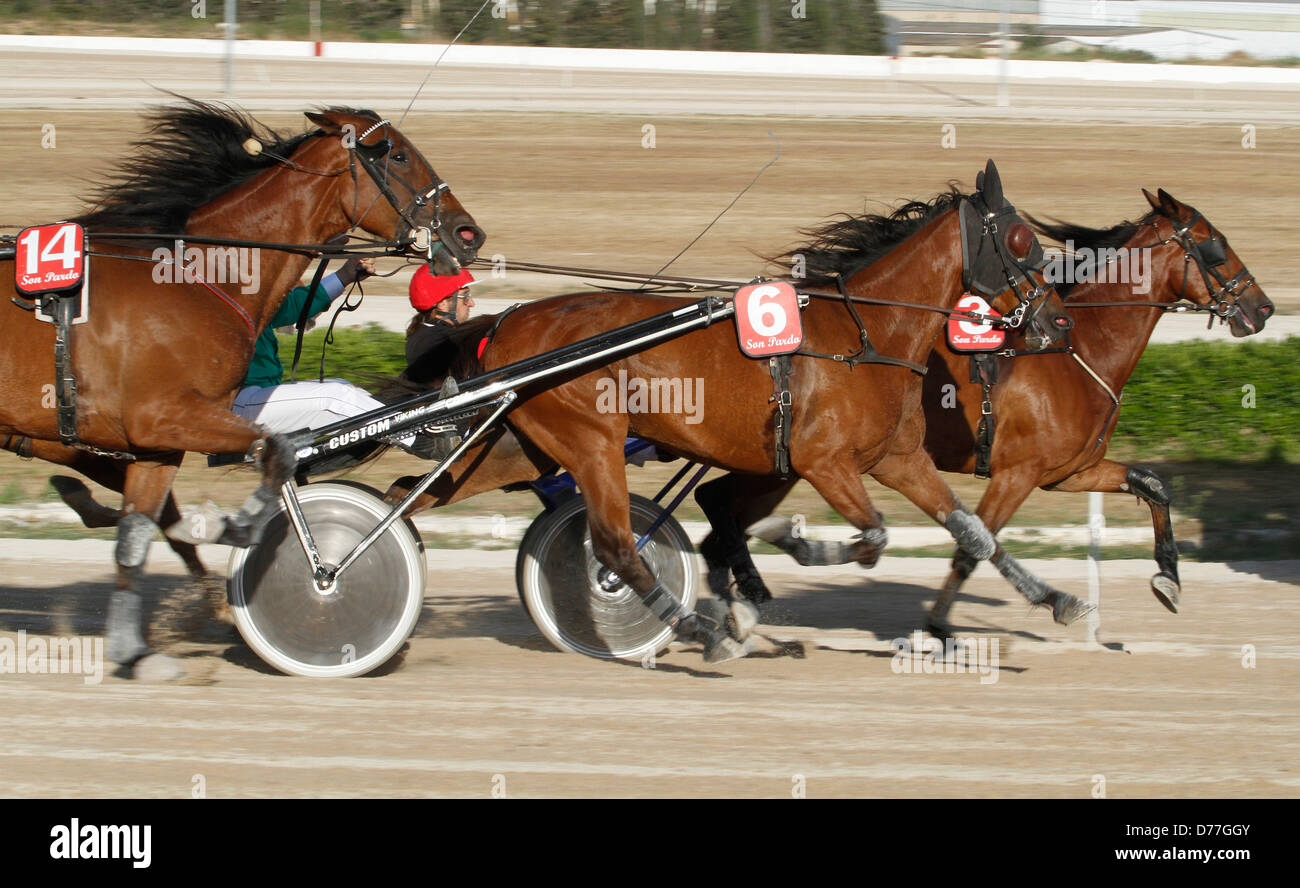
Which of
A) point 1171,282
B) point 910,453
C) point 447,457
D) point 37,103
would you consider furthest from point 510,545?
point 37,103

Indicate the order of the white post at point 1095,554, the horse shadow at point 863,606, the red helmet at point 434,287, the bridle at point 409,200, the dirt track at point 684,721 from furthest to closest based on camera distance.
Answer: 1. the white post at point 1095,554
2. the horse shadow at point 863,606
3. the red helmet at point 434,287
4. the bridle at point 409,200
5. the dirt track at point 684,721

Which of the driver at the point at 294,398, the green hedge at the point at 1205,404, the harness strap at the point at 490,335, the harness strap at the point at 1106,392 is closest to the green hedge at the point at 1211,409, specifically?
the green hedge at the point at 1205,404

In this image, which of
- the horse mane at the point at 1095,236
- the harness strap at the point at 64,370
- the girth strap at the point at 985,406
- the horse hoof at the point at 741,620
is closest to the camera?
the harness strap at the point at 64,370

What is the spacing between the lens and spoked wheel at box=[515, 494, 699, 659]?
5.85 meters

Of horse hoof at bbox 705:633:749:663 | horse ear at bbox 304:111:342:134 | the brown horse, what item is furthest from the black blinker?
horse ear at bbox 304:111:342:134

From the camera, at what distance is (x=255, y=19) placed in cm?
2680

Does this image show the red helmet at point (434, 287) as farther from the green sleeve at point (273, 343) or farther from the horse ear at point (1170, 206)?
the horse ear at point (1170, 206)

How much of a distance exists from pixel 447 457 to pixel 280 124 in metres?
13.2

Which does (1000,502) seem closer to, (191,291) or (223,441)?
(223,441)

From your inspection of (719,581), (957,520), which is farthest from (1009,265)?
(719,581)

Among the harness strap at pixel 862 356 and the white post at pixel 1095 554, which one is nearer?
the harness strap at pixel 862 356

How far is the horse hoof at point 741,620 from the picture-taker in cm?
568

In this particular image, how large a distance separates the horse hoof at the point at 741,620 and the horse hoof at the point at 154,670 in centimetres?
205
